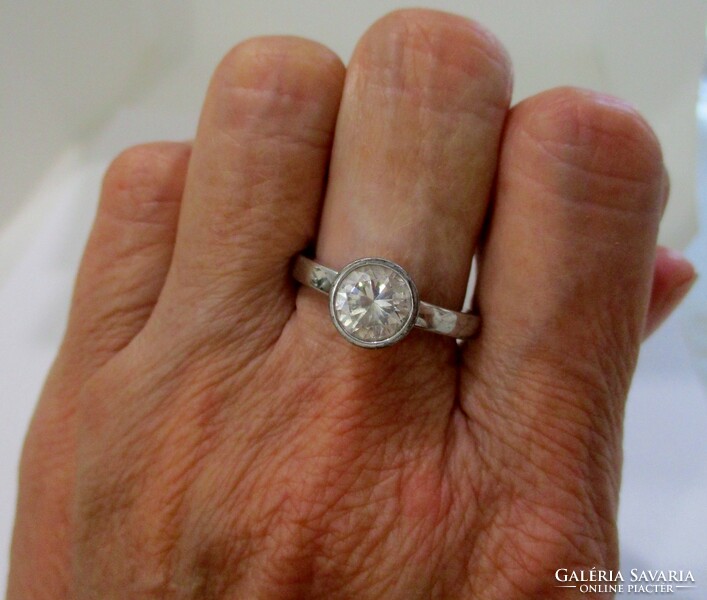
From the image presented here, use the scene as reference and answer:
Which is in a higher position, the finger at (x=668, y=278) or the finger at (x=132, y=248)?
the finger at (x=668, y=278)

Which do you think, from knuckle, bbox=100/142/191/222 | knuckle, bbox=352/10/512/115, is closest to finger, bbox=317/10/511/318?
knuckle, bbox=352/10/512/115

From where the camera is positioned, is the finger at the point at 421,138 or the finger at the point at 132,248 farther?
the finger at the point at 132,248

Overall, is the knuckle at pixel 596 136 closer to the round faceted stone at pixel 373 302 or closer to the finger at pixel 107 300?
the round faceted stone at pixel 373 302

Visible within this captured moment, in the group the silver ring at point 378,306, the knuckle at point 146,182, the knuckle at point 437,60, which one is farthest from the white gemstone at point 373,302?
the knuckle at point 146,182

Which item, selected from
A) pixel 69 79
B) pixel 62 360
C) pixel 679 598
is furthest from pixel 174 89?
pixel 679 598

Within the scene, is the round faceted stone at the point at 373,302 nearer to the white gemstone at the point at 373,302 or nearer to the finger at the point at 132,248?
the white gemstone at the point at 373,302

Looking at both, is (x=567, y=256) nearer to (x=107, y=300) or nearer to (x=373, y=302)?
(x=373, y=302)

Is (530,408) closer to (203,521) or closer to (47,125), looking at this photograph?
(203,521)

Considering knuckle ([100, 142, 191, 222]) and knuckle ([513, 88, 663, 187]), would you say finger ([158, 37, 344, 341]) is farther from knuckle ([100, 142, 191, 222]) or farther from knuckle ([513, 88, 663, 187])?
knuckle ([513, 88, 663, 187])

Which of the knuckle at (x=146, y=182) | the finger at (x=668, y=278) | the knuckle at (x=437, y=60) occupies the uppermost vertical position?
the knuckle at (x=437, y=60)
